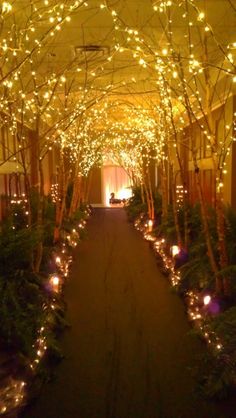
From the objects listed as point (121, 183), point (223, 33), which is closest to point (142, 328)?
point (223, 33)

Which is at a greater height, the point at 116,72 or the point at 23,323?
the point at 116,72

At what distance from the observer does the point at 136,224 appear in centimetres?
1234

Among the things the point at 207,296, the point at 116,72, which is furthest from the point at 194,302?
the point at 116,72

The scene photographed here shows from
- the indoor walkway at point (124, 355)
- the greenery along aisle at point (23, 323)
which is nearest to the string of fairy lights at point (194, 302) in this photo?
the indoor walkway at point (124, 355)

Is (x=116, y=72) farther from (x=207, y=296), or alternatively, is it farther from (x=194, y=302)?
(x=207, y=296)

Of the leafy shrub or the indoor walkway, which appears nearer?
the indoor walkway

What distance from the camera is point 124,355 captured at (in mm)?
3631

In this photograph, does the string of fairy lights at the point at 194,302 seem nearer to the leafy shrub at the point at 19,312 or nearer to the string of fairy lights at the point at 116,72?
the string of fairy lights at the point at 116,72

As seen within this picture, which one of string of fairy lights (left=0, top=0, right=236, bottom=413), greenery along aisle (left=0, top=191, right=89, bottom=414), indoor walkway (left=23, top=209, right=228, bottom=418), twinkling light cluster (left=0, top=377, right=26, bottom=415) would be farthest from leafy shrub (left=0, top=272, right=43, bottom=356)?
indoor walkway (left=23, top=209, right=228, bottom=418)

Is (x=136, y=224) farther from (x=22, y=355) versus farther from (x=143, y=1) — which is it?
(x=22, y=355)

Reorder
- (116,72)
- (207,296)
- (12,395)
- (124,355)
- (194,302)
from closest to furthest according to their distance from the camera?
(12,395)
(124,355)
(207,296)
(194,302)
(116,72)

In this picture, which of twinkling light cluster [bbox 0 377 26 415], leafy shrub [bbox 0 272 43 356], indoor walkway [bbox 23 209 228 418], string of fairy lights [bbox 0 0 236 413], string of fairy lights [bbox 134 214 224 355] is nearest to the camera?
twinkling light cluster [bbox 0 377 26 415]

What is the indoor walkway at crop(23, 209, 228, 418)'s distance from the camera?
2.85 meters

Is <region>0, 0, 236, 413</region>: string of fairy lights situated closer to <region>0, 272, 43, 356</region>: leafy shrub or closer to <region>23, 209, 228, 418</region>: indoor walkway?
<region>0, 272, 43, 356</region>: leafy shrub
